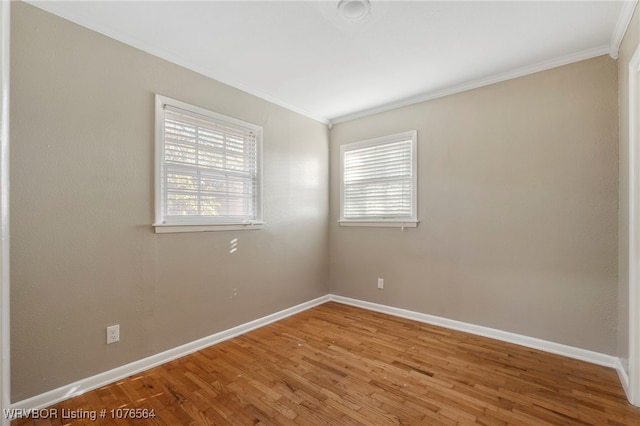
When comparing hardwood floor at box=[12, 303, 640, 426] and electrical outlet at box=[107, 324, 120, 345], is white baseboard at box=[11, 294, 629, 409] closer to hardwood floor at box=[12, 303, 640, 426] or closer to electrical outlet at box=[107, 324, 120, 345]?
hardwood floor at box=[12, 303, 640, 426]

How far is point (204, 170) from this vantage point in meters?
2.71

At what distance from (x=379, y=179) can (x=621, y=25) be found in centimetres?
232

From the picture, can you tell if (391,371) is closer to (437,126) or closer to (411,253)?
(411,253)

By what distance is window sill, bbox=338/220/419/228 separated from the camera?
339cm

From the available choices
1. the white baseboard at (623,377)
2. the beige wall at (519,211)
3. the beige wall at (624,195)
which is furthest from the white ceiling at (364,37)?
the white baseboard at (623,377)

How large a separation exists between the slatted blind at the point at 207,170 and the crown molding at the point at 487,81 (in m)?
1.60

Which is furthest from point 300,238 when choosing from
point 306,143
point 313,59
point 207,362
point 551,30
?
point 551,30

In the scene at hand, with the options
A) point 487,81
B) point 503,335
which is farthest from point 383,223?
point 487,81

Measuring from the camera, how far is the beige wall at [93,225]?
5.94 ft

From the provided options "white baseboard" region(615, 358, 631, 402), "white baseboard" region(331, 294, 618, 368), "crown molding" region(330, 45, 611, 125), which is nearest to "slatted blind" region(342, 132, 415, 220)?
"crown molding" region(330, 45, 611, 125)

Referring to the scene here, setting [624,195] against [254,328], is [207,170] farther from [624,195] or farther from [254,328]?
[624,195]

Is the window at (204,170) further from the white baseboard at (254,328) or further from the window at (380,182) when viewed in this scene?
the window at (380,182)

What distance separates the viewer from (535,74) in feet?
8.70

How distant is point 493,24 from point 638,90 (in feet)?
3.29
